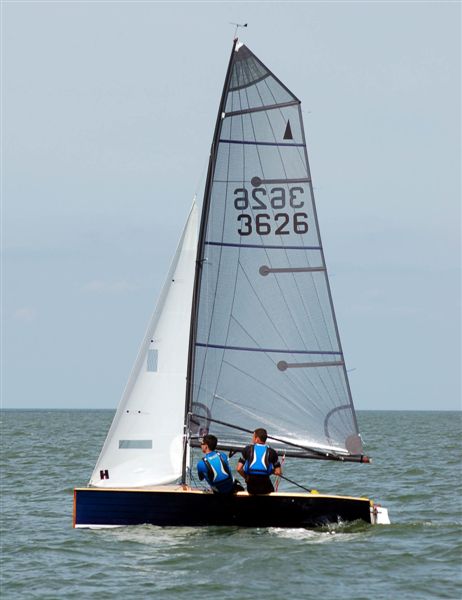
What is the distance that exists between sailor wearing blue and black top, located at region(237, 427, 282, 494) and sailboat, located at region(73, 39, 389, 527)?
1.12 metres

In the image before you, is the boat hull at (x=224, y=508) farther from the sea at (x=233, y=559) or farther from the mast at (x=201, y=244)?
the mast at (x=201, y=244)

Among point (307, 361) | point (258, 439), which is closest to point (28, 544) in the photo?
point (258, 439)

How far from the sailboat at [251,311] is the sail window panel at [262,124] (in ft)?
0.05

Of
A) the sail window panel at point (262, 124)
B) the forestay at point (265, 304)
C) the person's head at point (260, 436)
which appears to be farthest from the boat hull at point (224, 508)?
the sail window panel at point (262, 124)

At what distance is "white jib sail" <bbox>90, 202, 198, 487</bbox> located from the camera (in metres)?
19.0

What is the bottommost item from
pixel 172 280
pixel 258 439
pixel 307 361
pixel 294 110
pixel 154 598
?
pixel 154 598

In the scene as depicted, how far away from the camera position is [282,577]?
15.6m

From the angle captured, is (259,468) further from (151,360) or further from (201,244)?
(201,244)

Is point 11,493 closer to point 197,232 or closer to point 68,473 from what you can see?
point 68,473

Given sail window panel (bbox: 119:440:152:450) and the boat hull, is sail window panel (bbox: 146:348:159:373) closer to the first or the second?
sail window panel (bbox: 119:440:152:450)

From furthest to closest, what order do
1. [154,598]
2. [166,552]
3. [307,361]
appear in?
[307,361], [166,552], [154,598]

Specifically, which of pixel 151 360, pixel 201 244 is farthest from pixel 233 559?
pixel 201 244

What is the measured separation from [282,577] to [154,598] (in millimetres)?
1863

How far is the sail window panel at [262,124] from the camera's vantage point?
19.6 metres
